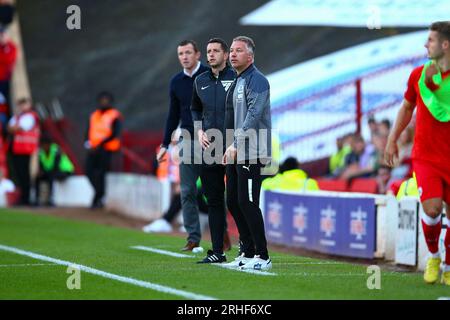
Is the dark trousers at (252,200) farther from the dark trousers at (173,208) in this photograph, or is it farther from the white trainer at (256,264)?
the dark trousers at (173,208)

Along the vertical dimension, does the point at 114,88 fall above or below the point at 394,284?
above

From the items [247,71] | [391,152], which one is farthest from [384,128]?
[391,152]

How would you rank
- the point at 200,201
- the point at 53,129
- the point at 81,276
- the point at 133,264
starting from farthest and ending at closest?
the point at 53,129 < the point at 200,201 < the point at 133,264 < the point at 81,276

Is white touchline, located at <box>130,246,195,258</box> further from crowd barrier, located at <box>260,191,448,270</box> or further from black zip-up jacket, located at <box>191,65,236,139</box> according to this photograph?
crowd barrier, located at <box>260,191,448,270</box>

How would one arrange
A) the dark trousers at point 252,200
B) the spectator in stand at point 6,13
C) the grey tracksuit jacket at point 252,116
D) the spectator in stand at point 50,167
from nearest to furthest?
1. the grey tracksuit jacket at point 252,116
2. the dark trousers at point 252,200
3. the spectator in stand at point 50,167
4. the spectator in stand at point 6,13

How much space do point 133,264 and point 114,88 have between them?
18139mm

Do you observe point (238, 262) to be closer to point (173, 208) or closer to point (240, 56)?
point (240, 56)

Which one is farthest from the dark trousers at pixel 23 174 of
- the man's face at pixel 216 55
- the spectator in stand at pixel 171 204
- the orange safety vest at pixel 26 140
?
the man's face at pixel 216 55

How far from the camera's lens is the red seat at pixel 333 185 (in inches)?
753

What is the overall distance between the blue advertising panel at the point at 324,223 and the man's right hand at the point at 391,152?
456 cm

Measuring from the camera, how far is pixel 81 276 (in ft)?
36.1

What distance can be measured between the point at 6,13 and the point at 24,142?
5.39 metres
